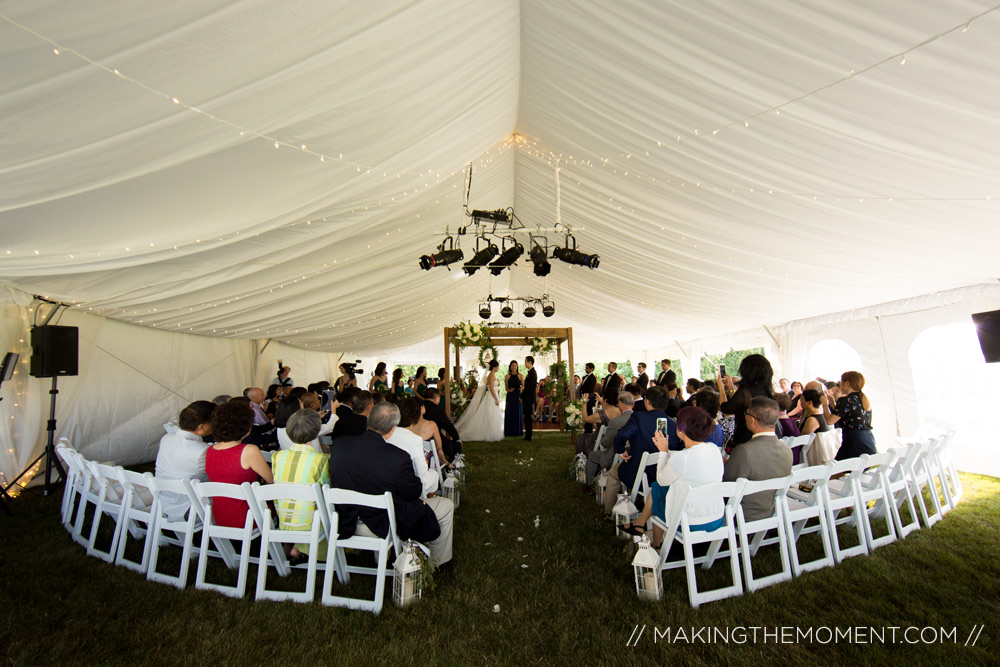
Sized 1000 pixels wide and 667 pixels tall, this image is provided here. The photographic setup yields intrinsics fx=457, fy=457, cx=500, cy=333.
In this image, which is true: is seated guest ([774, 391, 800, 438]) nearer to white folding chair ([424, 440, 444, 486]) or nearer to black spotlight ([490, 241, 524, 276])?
black spotlight ([490, 241, 524, 276])

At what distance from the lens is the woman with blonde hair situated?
405 cm

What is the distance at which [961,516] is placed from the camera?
3764mm

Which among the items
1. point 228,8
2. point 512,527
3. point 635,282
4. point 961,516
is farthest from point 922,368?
point 228,8

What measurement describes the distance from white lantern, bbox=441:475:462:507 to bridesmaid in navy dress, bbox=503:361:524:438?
485cm

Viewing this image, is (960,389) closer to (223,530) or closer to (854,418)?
(854,418)

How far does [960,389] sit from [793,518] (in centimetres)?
528

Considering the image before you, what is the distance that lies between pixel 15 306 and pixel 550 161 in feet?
20.2

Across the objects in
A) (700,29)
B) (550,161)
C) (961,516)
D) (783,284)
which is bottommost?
(961,516)

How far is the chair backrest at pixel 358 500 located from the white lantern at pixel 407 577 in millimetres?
131

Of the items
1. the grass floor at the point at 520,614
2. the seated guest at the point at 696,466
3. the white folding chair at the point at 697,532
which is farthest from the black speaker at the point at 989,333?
the white folding chair at the point at 697,532

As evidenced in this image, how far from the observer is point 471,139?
425 centimetres

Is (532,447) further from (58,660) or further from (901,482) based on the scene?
(58,660)

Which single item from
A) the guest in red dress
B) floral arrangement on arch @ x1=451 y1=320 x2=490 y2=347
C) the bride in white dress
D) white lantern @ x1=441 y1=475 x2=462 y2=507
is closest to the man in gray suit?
white lantern @ x1=441 y1=475 x2=462 y2=507

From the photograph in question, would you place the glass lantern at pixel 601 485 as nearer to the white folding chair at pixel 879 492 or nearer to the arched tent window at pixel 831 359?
the white folding chair at pixel 879 492
